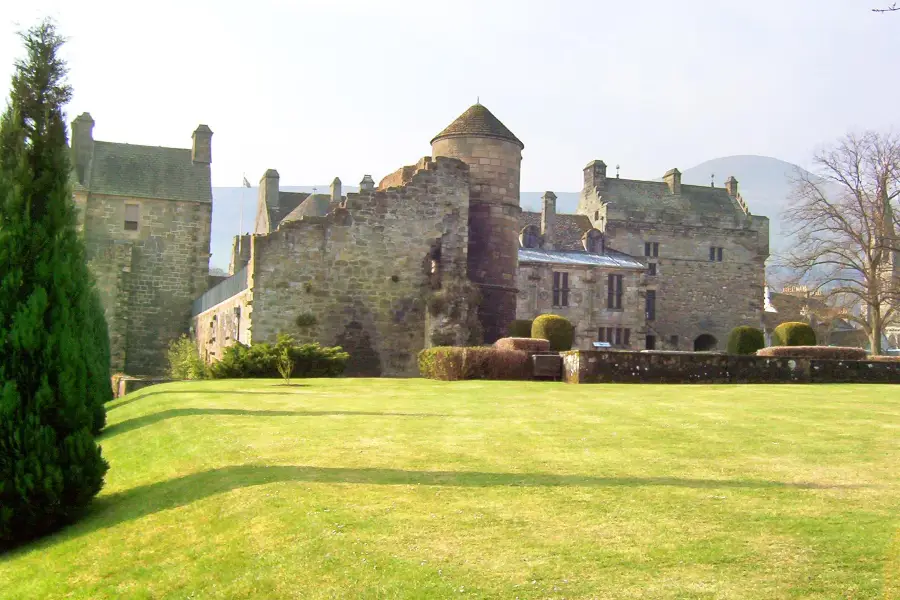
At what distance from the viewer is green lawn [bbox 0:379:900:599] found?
6.15 m

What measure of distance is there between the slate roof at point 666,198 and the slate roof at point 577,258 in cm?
707

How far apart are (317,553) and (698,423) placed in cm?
673

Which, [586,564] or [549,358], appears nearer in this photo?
[586,564]

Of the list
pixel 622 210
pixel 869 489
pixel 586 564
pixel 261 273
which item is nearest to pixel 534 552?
pixel 586 564

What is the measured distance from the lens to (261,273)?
27.1 meters

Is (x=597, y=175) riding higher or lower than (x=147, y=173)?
higher

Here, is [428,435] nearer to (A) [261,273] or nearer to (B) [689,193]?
(A) [261,273]

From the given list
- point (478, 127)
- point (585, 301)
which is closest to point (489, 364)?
point (478, 127)

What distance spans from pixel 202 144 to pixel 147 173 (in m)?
3.25

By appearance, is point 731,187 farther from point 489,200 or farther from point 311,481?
point 311,481

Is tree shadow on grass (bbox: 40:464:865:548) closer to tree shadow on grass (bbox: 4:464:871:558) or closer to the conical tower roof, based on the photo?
tree shadow on grass (bbox: 4:464:871:558)

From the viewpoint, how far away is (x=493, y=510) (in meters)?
7.46

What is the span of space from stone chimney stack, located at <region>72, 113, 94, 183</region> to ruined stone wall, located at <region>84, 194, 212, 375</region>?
2.21 m

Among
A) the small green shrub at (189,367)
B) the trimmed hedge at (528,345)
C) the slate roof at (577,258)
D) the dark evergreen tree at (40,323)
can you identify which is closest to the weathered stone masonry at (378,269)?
the small green shrub at (189,367)
